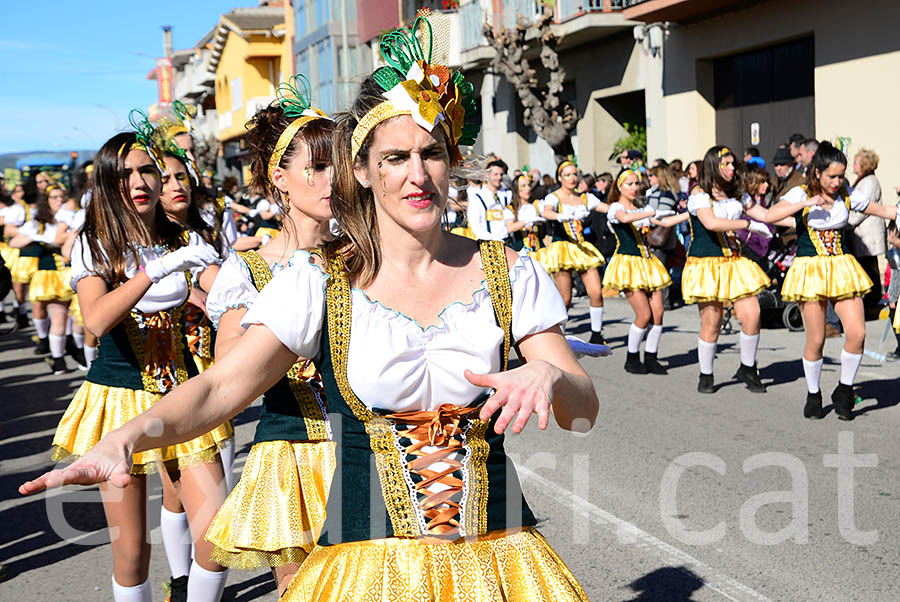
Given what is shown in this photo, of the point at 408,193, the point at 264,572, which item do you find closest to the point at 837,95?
the point at 264,572

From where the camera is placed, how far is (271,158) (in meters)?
3.80

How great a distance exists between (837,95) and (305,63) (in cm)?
3299

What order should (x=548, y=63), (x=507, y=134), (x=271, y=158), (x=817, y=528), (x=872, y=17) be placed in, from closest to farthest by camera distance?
(x=271, y=158) → (x=817, y=528) → (x=872, y=17) → (x=548, y=63) → (x=507, y=134)

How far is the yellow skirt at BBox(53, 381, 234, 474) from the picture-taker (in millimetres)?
4047

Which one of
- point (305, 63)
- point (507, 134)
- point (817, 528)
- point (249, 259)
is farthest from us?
point (305, 63)

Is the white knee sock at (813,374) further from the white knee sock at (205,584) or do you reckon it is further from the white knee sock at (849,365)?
the white knee sock at (205,584)

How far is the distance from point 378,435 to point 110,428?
2120 mm

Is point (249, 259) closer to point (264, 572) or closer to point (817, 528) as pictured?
point (264, 572)

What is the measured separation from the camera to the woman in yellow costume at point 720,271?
336 inches

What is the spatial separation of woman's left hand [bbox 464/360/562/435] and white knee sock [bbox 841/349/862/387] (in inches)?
241

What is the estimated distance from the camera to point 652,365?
32.4 ft

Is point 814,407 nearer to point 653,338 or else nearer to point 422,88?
point 653,338

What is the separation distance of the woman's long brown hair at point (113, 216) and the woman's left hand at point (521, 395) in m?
2.61

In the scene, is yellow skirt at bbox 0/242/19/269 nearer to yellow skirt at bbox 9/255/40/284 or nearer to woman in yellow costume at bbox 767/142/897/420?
yellow skirt at bbox 9/255/40/284
